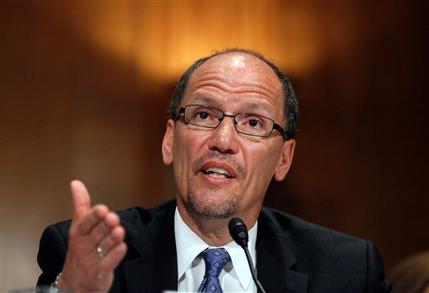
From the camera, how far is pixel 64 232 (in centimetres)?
171

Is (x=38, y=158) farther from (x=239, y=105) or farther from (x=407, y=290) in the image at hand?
(x=407, y=290)

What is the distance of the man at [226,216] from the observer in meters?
1.68

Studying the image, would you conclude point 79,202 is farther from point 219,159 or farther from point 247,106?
point 247,106

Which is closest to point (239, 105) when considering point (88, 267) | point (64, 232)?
point (64, 232)

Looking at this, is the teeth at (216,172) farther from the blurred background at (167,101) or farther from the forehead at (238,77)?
the blurred background at (167,101)

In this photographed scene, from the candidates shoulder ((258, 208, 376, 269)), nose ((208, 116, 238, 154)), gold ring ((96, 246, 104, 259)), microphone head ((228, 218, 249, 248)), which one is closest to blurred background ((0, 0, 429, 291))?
shoulder ((258, 208, 376, 269))

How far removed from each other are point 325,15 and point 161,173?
1.02m

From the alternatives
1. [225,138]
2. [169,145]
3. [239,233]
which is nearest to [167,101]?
[169,145]

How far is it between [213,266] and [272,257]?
0.74 feet

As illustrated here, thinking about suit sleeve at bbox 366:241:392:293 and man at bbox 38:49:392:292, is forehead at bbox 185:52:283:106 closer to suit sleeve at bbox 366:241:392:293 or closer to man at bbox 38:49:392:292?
man at bbox 38:49:392:292

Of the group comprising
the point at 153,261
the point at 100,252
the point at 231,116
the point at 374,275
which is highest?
the point at 231,116

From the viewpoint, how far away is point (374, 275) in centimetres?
187

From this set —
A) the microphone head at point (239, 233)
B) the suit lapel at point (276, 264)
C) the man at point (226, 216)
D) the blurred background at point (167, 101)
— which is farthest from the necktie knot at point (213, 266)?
the blurred background at point (167, 101)

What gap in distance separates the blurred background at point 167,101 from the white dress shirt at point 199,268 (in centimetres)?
90
